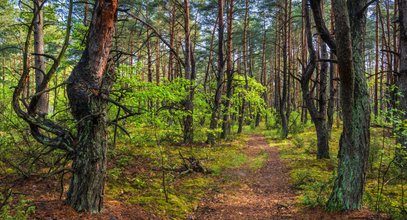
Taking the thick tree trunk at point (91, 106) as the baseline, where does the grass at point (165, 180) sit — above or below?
below

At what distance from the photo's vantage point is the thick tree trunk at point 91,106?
3981 millimetres

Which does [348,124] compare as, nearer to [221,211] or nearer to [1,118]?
[221,211]

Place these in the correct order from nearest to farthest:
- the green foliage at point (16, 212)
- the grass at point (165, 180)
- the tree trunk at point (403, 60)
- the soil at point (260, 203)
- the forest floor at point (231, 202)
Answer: the green foliage at point (16, 212) → the forest floor at point (231, 202) → the soil at point (260, 203) → the grass at point (165, 180) → the tree trunk at point (403, 60)

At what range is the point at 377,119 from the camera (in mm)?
5793

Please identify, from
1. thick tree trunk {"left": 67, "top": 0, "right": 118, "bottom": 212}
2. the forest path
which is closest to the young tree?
the forest path

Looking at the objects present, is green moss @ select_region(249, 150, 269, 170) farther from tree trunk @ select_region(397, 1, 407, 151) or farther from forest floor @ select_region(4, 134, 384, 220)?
tree trunk @ select_region(397, 1, 407, 151)

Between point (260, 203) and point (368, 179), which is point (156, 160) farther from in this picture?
point (368, 179)

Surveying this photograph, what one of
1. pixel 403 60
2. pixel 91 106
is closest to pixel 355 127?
pixel 91 106

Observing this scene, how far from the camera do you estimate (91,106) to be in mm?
4004

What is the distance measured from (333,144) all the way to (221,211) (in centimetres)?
1007

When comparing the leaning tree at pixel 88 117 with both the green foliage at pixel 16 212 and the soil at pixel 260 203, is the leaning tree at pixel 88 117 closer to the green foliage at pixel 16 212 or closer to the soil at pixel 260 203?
the green foliage at pixel 16 212

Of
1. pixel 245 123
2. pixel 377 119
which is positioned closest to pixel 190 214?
pixel 377 119

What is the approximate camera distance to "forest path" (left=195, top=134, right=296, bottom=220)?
18.9ft

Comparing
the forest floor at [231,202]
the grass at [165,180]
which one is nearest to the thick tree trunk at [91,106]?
the forest floor at [231,202]
